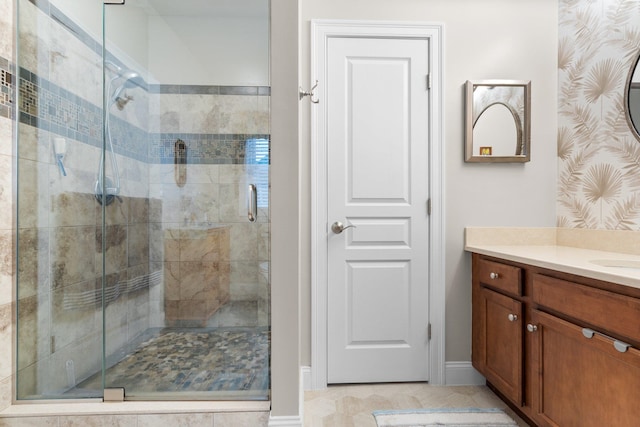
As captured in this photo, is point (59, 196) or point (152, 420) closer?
point (152, 420)

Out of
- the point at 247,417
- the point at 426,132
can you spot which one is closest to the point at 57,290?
the point at 247,417

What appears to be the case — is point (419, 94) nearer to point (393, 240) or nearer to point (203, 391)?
point (393, 240)

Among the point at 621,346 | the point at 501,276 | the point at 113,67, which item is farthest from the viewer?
the point at 501,276

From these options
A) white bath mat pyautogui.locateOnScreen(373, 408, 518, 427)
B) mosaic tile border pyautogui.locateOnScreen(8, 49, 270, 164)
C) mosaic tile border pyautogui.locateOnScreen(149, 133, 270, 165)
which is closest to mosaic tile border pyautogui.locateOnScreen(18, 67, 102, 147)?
mosaic tile border pyautogui.locateOnScreen(8, 49, 270, 164)

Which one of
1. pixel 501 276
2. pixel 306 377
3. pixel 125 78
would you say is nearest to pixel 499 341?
pixel 501 276

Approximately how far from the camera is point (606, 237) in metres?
1.92

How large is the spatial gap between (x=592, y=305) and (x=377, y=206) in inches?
46.7

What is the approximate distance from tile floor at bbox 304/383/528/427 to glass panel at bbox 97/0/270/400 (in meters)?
0.54

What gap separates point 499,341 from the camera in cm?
191

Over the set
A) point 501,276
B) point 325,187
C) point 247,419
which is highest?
point 325,187

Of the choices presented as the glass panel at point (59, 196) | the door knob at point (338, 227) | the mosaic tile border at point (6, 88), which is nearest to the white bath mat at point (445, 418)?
the door knob at point (338, 227)

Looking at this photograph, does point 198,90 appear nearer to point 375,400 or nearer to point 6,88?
point 6,88

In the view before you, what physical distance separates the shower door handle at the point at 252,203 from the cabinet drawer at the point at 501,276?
4.19ft

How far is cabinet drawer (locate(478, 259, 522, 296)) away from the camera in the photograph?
1.74 metres
